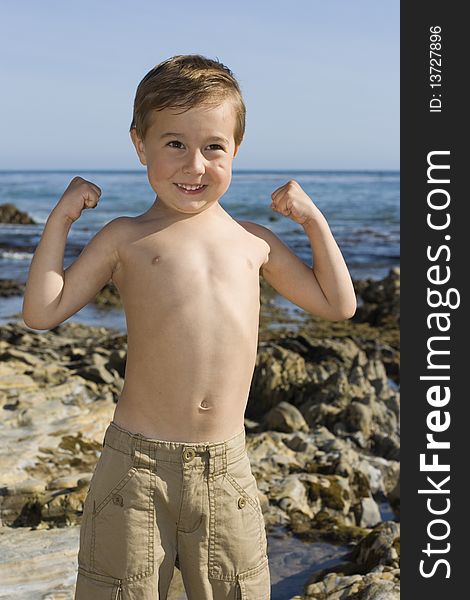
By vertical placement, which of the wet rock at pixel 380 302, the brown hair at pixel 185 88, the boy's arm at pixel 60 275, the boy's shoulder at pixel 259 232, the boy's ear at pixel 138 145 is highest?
the wet rock at pixel 380 302

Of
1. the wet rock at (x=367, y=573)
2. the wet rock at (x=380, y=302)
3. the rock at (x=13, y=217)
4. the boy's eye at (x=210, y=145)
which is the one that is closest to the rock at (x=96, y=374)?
the wet rock at (x=367, y=573)

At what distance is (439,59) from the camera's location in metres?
3.53

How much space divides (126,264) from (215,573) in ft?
3.02

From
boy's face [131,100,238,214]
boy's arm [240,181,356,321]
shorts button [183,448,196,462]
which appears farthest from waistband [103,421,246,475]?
boy's face [131,100,238,214]

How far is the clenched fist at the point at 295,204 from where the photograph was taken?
2629 mm

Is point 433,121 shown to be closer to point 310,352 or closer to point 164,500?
point 164,500

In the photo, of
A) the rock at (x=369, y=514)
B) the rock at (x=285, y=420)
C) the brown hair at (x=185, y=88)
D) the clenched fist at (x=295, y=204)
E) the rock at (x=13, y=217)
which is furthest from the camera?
the rock at (x=13, y=217)

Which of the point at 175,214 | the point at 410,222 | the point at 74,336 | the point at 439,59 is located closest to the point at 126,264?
the point at 175,214

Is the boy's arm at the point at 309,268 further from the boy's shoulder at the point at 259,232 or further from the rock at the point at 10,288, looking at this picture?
the rock at the point at 10,288

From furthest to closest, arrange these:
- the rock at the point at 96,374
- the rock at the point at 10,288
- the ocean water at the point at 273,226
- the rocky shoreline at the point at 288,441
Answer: the ocean water at the point at 273,226 < the rock at the point at 10,288 < the rock at the point at 96,374 < the rocky shoreline at the point at 288,441

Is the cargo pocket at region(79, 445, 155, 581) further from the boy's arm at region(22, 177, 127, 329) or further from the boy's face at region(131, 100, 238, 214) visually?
the boy's face at region(131, 100, 238, 214)

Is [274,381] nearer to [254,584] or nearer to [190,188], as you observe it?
[254,584]

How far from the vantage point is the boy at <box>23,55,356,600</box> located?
242cm

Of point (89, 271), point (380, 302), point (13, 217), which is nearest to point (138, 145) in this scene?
point (89, 271)
